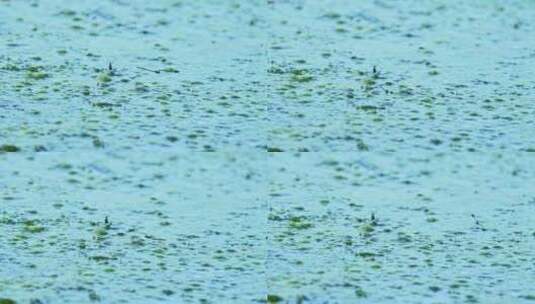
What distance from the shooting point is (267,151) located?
3658 millimetres

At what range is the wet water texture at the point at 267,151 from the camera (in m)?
3.31

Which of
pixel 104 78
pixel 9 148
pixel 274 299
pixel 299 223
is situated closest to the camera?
pixel 274 299

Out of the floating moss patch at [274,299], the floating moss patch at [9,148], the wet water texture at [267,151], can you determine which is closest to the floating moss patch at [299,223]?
the wet water texture at [267,151]

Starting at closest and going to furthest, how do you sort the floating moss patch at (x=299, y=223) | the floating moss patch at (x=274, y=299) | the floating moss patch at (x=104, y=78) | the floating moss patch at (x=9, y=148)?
the floating moss patch at (x=274, y=299)
the floating moss patch at (x=299, y=223)
the floating moss patch at (x=9, y=148)
the floating moss patch at (x=104, y=78)

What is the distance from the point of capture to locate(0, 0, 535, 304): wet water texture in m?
3.31

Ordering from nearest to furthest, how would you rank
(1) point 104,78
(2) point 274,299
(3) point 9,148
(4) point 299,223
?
1. (2) point 274,299
2. (4) point 299,223
3. (3) point 9,148
4. (1) point 104,78

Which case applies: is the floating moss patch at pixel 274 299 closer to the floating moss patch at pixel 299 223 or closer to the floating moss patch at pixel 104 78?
the floating moss patch at pixel 299 223

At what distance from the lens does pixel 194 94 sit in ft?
12.6

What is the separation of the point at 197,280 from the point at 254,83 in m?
0.75

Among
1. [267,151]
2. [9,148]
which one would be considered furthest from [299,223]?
[9,148]

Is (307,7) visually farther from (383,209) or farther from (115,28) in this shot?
(383,209)

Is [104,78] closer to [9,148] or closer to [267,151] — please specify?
[9,148]

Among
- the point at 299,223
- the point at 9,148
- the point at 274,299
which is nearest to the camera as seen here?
the point at 274,299

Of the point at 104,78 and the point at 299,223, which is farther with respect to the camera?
the point at 104,78
